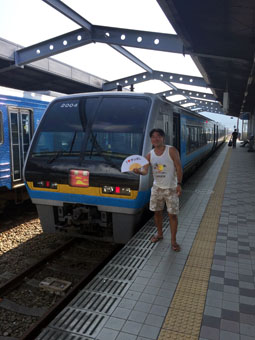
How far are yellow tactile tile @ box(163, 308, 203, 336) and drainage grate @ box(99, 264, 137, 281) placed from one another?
0.74 m

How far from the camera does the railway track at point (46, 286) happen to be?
326 centimetres

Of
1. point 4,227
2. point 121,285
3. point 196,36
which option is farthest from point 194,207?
point 196,36

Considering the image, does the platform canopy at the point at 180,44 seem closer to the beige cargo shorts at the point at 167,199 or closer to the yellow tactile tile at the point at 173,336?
the beige cargo shorts at the point at 167,199

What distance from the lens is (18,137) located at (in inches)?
286

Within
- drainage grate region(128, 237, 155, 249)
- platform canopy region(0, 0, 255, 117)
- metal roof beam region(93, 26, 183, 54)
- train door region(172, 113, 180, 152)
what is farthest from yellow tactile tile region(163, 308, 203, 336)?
metal roof beam region(93, 26, 183, 54)

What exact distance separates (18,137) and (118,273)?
16.2ft

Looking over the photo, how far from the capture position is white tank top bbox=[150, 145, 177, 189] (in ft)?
12.8

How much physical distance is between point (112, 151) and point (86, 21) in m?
9.51

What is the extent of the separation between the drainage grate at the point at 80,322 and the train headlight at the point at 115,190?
1778 mm

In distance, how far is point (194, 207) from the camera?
20.7ft

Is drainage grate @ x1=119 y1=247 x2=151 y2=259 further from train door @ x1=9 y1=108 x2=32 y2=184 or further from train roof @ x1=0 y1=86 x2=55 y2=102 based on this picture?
train roof @ x1=0 y1=86 x2=55 y2=102

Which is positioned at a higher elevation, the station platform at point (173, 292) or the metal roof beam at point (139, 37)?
the metal roof beam at point (139, 37)

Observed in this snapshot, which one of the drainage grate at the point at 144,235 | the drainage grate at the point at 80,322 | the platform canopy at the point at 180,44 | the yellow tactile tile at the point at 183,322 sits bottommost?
the drainage grate at the point at 80,322

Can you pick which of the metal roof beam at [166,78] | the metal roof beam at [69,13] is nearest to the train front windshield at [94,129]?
the metal roof beam at [69,13]
